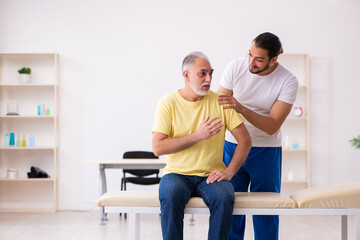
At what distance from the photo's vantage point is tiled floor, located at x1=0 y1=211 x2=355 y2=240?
3713 mm

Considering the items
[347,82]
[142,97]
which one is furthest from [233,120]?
[347,82]

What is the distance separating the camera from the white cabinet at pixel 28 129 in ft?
17.4

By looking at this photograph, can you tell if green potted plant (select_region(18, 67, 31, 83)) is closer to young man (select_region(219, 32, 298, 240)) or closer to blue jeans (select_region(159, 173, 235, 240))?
young man (select_region(219, 32, 298, 240))

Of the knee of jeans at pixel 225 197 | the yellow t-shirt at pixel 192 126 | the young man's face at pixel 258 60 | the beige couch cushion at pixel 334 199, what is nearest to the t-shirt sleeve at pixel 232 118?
the yellow t-shirt at pixel 192 126

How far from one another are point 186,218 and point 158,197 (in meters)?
2.63

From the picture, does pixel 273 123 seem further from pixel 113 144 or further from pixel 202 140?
pixel 113 144

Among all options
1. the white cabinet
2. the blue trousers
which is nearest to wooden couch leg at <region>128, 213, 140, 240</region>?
the blue trousers

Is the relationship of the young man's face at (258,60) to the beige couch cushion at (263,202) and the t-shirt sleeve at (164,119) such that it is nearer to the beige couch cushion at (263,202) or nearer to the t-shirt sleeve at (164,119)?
the t-shirt sleeve at (164,119)

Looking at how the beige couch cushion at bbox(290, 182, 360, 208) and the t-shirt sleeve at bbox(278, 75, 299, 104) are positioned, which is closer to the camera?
the beige couch cushion at bbox(290, 182, 360, 208)

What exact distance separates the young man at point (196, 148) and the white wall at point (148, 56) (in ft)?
10.1

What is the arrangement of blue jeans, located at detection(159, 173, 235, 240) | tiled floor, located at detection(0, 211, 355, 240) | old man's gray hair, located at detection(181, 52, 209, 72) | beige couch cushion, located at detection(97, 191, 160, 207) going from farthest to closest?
tiled floor, located at detection(0, 211, 355, 240)
old man's gray hair, located at detection(181, 52, 209, 72)
beige couch cushion, located at detection(97, 191, 160, 207)
blue jeans, located at detection(159, 173, 235, 240)

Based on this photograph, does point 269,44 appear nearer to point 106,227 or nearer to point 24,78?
point 106,227

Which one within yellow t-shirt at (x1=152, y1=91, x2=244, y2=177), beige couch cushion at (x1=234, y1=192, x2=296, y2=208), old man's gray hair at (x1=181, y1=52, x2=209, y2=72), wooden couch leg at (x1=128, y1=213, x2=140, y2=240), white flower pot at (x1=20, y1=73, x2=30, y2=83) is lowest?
wooden couch leg at (x1=128, y1=213, x2=140, y2=240)

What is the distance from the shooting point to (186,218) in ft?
15.3
